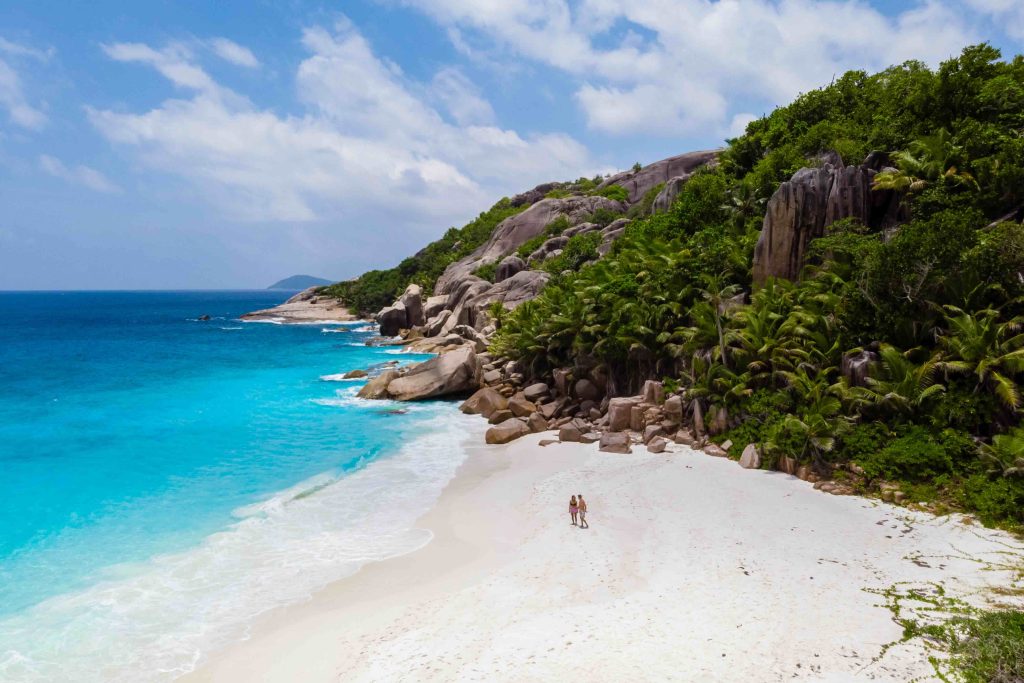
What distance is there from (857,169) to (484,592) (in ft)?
73.3

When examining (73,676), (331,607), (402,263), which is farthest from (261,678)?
(402,263)

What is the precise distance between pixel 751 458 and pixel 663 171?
5898 centimetres

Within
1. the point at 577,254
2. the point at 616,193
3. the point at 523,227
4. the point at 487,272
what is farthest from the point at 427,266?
the point at 577,254

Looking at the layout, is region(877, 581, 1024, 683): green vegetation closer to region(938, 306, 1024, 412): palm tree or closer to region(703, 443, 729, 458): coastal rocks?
region(938, 306, 1024, 412): palm tree

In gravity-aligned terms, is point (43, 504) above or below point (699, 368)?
below

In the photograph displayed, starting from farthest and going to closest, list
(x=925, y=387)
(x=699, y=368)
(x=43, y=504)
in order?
(x=699, y=368) → (x=43, y=504) → (x=925, y=387)

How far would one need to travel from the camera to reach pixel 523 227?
69.8 m

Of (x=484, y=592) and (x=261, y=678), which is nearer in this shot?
(x=261, y=678)

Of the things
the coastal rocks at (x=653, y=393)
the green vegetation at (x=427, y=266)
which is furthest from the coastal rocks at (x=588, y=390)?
the green vegetation at (x=427, y=266)

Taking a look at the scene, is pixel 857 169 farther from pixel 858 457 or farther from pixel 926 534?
pixel 926 534

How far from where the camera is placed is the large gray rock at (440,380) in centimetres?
3525

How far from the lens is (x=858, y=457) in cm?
1695

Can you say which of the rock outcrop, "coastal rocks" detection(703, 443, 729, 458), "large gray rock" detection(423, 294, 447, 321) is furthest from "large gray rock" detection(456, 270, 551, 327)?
"coastal rocks" detection(703, 443, 729, 458)

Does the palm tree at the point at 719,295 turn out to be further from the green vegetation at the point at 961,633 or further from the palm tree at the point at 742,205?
the green vegetation at the point at 961,633
